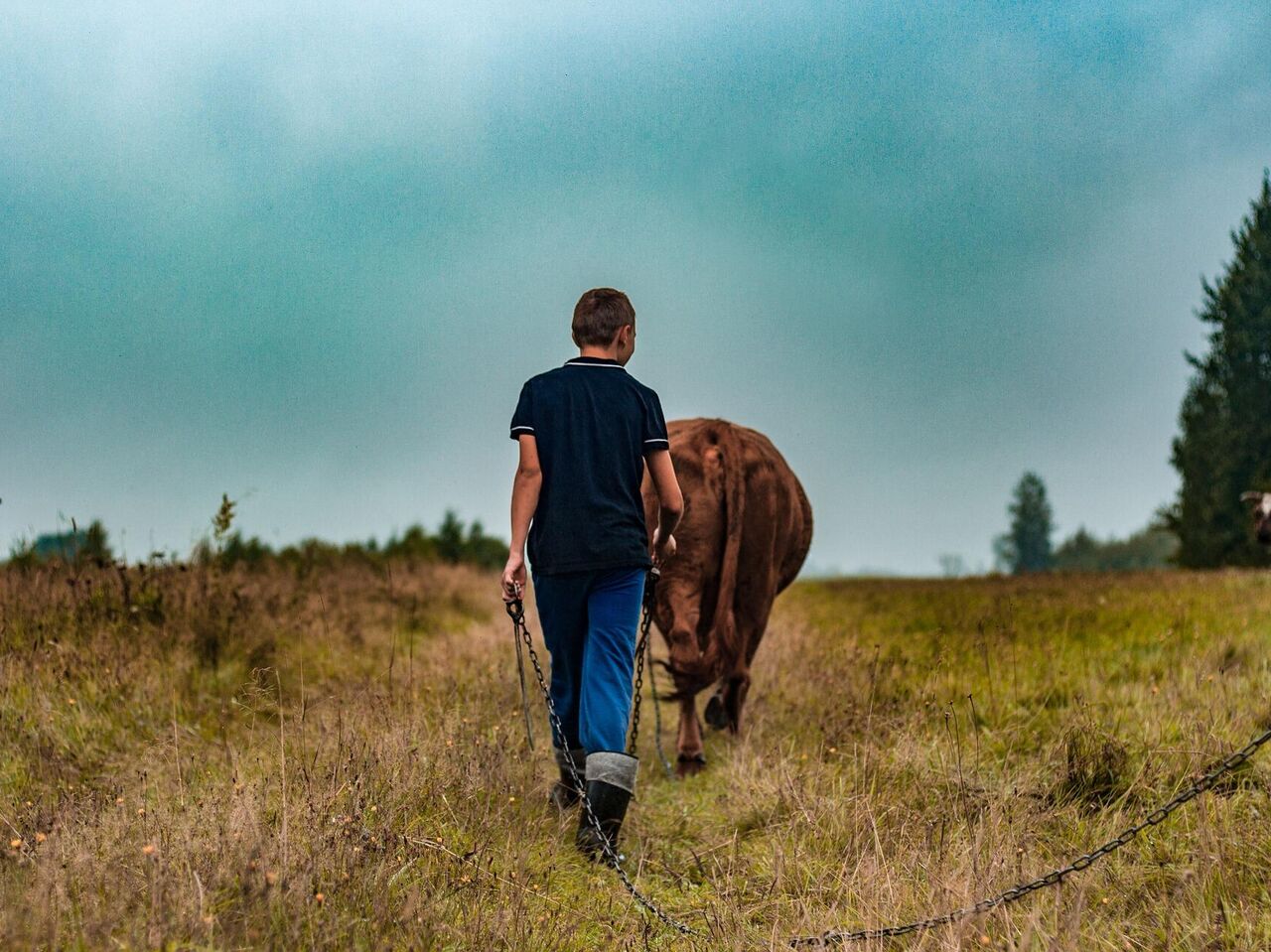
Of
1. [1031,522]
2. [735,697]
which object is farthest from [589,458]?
[1031,522]

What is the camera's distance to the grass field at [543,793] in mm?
2889

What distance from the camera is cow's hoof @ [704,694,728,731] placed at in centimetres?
688

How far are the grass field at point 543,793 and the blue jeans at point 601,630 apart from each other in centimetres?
45

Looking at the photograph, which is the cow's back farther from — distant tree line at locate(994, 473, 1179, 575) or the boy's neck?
distant tree line at locate(994, 473, 1179, 575)

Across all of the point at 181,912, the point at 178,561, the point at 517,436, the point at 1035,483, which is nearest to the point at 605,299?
the point at 517,436

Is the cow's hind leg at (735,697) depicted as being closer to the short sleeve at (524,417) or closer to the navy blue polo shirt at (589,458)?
the navy blue polo shirt at (589,458)

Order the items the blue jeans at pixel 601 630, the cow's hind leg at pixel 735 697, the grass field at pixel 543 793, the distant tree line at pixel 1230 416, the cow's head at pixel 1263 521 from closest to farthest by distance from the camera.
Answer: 1. the grass field at pixel 543 793
2. the cow's head at pixel 1263 521
3. the blue jeans at pixel 601 630
4. the cow's hind leg at pixel 735 697
5. the distant tree line at pixel 1230 416

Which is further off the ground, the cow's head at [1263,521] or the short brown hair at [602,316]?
the short brown hair at [602,316]

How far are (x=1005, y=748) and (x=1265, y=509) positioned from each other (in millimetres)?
2202

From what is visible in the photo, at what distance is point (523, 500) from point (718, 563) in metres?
2.00

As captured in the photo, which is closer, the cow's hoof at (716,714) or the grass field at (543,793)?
the grass field at (543,793)

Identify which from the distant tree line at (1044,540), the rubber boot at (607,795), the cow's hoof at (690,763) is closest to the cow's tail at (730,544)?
the cow's hoof at (690,763)

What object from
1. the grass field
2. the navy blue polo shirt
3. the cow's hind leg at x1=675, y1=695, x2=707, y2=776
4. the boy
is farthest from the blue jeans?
the cow's hind leg at x1=675, y1=695, x2=707, y2=776

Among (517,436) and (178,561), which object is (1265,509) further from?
(178,561)
